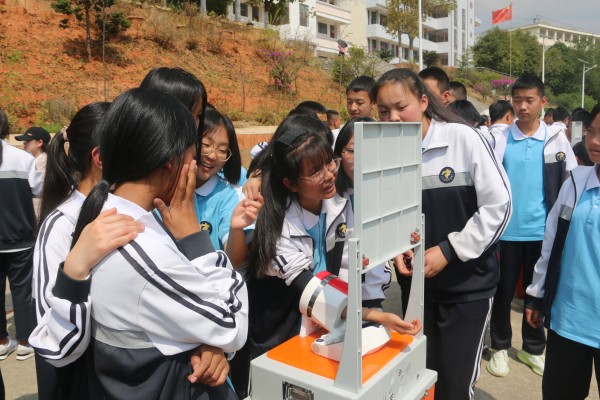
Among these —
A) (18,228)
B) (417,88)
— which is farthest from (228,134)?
(18,228)

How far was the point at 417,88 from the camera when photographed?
2344mm

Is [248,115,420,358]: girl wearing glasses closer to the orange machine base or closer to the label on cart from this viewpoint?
the orange machine base

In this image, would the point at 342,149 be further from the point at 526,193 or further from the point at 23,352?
the point at 23,352

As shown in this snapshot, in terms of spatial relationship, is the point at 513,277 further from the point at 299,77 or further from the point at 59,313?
the point at 299,77

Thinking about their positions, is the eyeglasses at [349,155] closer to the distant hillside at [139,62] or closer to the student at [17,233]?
the student at [17,233]

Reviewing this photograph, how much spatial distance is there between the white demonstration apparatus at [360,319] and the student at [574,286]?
0.85 meters

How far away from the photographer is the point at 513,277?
149 inches

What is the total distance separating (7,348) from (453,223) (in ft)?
11.8

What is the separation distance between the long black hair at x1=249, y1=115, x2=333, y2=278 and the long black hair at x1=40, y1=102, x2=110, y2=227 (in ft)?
2.32

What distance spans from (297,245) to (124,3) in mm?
17616

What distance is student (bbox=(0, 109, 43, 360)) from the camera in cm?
390

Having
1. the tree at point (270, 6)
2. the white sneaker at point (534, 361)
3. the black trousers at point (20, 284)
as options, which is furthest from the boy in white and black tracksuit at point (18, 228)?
the tree at point (270, 6)

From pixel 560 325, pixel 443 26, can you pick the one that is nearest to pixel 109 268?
pixel 560 325

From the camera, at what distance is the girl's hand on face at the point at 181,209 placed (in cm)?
137
